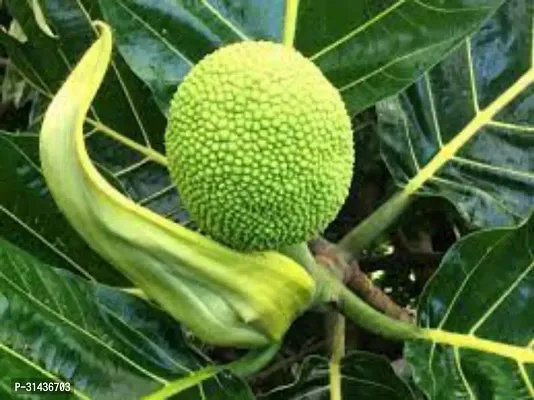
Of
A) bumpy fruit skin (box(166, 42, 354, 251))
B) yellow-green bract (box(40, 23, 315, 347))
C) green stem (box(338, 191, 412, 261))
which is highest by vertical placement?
bumpy fruit skin (box(166, 42, 354, 251))

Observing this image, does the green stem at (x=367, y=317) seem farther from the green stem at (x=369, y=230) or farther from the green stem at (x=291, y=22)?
the green stem at (x=291, y=22)

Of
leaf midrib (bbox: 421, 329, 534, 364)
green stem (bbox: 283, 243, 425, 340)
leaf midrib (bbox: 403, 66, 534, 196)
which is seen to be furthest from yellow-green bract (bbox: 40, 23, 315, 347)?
leaf midrib (bbox: 403, 66, 534, 196)

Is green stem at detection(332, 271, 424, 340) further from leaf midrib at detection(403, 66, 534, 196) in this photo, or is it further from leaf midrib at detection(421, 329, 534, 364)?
leaf midrib at detection(403, 66, 534, 196)

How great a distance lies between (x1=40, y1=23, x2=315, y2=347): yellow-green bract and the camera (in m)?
0.85

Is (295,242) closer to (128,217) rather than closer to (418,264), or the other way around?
(128,217)

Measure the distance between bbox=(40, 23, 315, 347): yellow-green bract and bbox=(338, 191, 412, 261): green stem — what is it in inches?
4.7

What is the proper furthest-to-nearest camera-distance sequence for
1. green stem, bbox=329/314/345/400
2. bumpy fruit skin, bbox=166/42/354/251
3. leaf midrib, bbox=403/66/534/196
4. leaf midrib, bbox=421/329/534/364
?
leaf midrib, bbox=403/66/534/196 → green stem, bbox=329/314/345/400 → leaf midrib, bbox=421/329/534/364 → bumpy fruit skin, bbox=166/42/354/251

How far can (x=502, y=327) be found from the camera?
3.27 feet

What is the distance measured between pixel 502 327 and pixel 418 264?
1.80 ft

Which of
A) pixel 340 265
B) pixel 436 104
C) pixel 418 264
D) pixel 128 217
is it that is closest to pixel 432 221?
pixel 418 264

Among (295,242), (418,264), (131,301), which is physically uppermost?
(295,242)

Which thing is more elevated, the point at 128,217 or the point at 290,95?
the point at 290,95

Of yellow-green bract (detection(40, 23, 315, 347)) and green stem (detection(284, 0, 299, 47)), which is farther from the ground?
green stem (detection(284, 0, 299, 47))

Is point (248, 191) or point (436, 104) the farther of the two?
point (436, 104)
